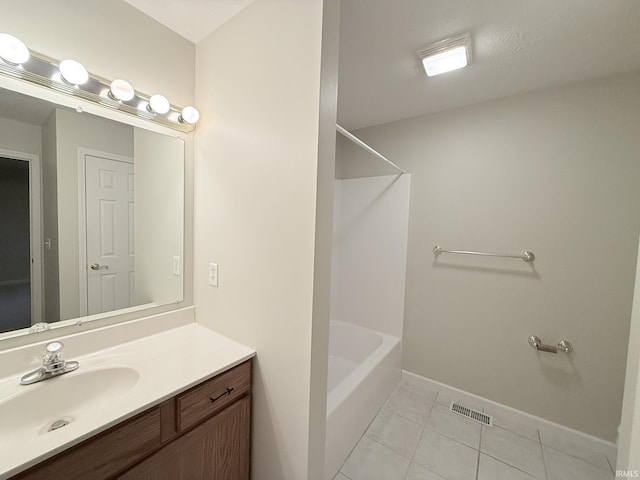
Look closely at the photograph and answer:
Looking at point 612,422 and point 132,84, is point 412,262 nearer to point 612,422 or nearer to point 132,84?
point 612,422

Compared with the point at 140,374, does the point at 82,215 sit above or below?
above

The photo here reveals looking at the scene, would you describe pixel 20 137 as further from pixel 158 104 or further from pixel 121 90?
pixel 158 104

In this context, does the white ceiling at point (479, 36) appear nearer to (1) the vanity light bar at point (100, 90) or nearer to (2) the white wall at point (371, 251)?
(1) the vanity light bar at point (100, 90)

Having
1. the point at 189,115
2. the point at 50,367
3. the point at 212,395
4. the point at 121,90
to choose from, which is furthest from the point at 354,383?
the point at 121,90

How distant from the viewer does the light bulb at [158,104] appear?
1230 millimetres

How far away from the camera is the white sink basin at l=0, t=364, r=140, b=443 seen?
82 centimetres

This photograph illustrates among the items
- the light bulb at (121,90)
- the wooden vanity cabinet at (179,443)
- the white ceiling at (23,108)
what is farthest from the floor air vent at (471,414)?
the white ceiling at (23,108)

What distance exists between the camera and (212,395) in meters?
1.01

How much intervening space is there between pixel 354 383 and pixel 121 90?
2.04 meters

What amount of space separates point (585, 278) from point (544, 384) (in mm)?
805

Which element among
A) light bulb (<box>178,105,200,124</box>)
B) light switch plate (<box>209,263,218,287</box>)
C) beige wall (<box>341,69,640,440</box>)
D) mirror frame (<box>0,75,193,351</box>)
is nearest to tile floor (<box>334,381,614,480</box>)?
beige wall (<box>341,69,640,440</box>)

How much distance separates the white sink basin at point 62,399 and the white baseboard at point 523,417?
2.21 metres

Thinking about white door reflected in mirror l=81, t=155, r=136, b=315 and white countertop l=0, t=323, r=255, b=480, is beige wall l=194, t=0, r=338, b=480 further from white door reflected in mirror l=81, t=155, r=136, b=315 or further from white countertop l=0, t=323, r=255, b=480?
white door reflected in mirror l=81, t=155, r=136, b=315

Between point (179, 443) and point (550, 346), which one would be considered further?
point (550, 346)
